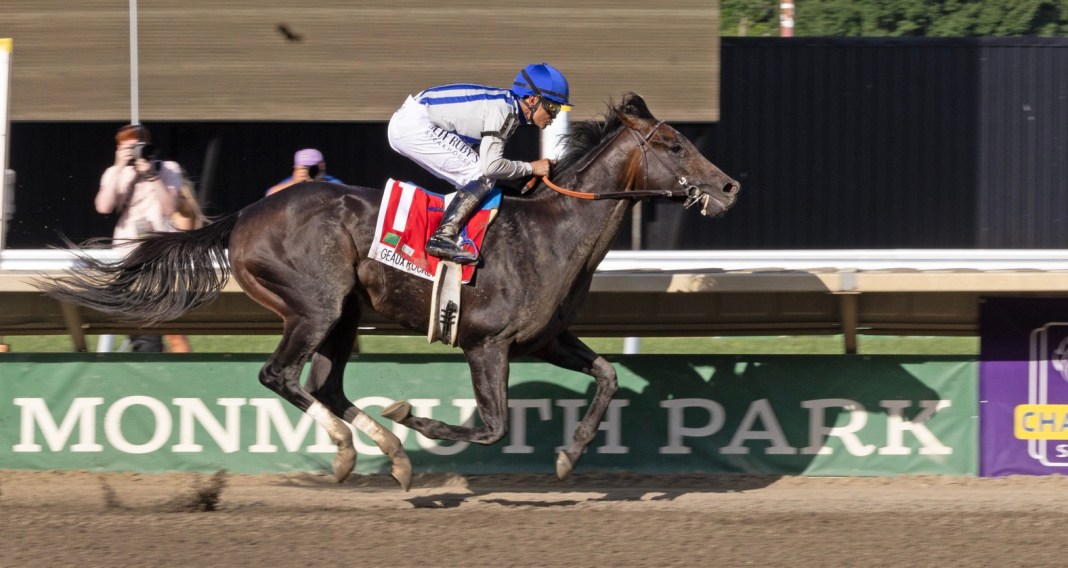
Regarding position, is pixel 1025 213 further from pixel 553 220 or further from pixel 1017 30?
pixel 553 220

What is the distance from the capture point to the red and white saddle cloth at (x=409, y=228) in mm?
6508

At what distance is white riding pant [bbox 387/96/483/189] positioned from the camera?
6660 millimetres

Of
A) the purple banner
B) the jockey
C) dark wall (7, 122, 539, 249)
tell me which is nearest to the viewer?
the jockey

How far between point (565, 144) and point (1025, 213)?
11.9 m

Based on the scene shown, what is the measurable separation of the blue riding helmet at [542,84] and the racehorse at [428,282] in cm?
31

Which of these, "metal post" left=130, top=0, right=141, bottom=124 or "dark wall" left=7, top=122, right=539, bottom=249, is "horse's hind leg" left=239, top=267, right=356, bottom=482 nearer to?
"metal post" left=130, top=0, right=141, bottom=124

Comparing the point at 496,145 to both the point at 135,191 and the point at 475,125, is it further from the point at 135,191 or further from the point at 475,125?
the point at 135,191

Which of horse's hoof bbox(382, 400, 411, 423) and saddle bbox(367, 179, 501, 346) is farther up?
saddle bbox(367, 179, 501, 346)

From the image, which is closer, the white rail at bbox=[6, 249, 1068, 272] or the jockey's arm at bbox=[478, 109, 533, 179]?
the jockey's arm at bbox=[478, 109, 533, 179]

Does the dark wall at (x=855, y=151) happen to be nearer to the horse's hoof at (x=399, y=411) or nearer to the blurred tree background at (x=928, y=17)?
the blurred tree background at (x=928, y=17)

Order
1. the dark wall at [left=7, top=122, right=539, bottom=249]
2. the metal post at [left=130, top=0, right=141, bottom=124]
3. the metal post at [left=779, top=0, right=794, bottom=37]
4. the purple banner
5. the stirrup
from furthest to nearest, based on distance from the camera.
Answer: the metal post at [left=779, top=0, right=794, bottom=37], the dark wall at [left=7, top=122, right=539, bottom=249], the metal post at [left=130, top=0, right=141, bottom=124], the purple banner, the stirrup

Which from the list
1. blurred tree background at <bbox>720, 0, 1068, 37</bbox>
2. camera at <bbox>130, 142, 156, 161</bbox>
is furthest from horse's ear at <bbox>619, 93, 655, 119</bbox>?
blurred tree background at <bbox>720, 0, 1068, 37</bbox>

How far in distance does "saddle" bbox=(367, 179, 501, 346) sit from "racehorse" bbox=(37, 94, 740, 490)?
0.18 feet

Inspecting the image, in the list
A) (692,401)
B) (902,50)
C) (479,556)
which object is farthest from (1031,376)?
(902,50)
